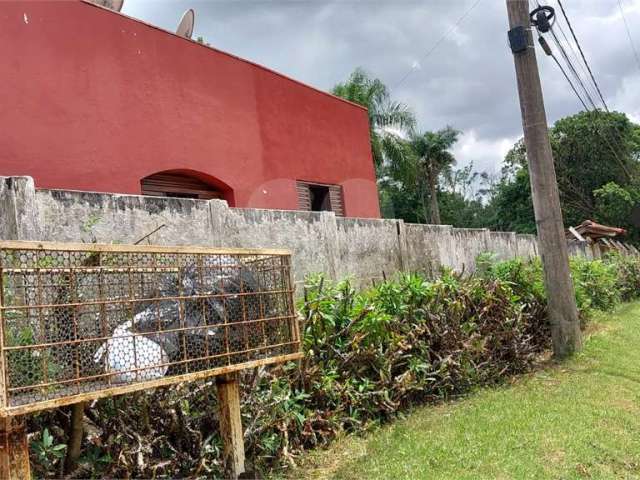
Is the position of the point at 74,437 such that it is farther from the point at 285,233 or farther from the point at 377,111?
the point at 377,111

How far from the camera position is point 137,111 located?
838 centimetres

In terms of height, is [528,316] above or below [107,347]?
below

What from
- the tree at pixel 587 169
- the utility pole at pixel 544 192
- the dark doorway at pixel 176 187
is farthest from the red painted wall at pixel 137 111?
the tree at pixel 587 169

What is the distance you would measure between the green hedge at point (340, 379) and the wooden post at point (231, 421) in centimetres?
20

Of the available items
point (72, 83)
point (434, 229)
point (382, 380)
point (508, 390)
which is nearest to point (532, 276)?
point (434, 229)

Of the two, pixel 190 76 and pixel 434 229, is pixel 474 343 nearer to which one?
pixel 434 229

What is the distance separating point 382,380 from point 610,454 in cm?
177

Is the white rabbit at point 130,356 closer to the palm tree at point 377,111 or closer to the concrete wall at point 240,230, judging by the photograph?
the concrete wall at point 240,230

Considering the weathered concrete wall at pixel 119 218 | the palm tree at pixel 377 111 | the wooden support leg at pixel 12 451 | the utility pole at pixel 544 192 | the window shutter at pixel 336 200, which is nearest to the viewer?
the wooden support leg at pixel 12 451

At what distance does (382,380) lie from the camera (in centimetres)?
482

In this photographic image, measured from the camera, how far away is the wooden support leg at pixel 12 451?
239 cm

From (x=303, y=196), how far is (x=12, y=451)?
906 cm

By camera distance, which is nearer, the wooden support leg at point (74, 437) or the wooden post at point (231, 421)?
the wooden support leg at point (74, 437)

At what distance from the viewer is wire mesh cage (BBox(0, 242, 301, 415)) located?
2.43m
